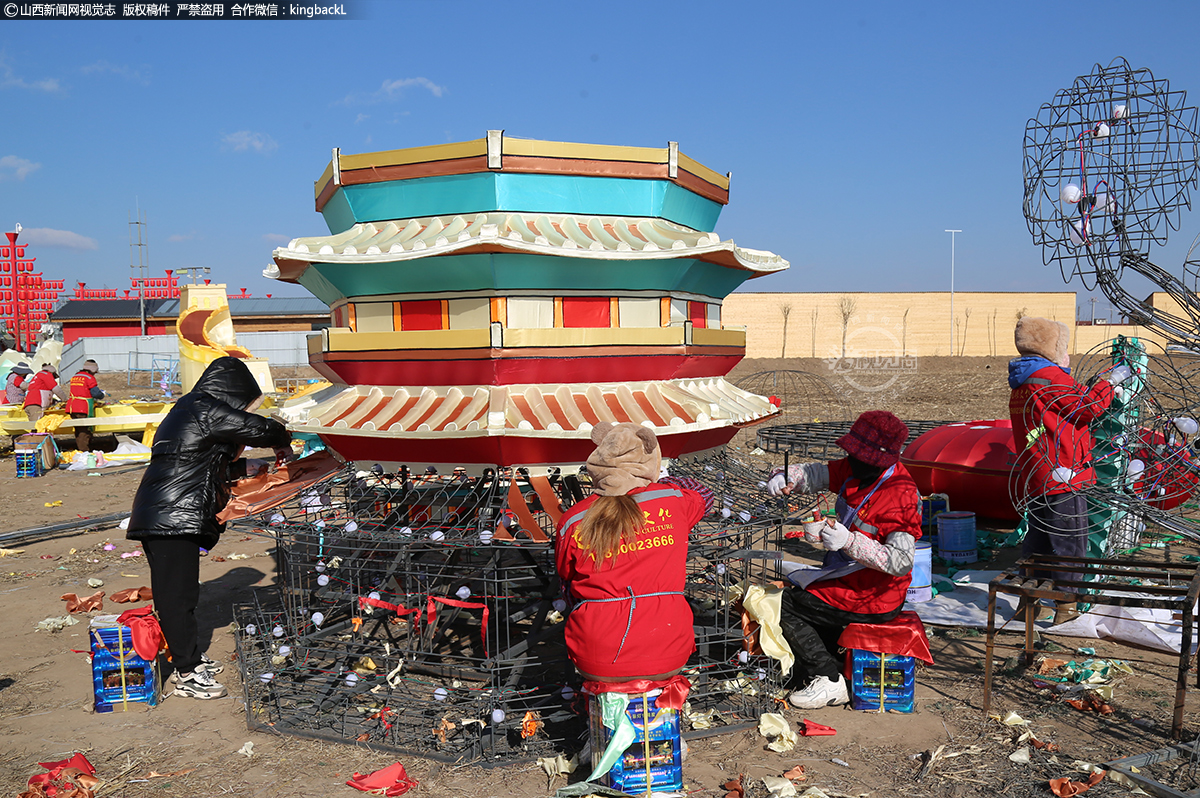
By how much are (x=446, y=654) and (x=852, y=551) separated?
2.59 meters

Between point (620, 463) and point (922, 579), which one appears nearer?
point (620, 463)

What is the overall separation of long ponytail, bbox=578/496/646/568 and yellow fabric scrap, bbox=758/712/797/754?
1.68m

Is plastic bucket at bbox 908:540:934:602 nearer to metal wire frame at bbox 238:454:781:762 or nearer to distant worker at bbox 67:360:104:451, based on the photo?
metal wire frame at bbox 238:454:781:762

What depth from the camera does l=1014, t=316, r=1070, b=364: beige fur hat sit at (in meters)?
7.35

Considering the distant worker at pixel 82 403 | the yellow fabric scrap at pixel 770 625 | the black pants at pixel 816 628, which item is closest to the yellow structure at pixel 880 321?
the distant worker at pixel 82 403

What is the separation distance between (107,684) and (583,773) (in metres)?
3.33

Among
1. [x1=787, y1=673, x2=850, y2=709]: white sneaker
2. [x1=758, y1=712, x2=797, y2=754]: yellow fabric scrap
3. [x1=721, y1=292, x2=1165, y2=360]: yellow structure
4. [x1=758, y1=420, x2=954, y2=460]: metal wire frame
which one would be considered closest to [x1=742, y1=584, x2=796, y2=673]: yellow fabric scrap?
[x1=787, y1=673, x2=850, y2=709]: white sneaker

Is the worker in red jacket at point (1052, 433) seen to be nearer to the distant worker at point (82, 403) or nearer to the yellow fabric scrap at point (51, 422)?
the distant worker at point (82, 403)

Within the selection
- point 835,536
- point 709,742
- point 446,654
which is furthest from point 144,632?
point 835,536

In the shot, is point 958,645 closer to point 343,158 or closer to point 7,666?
point 343,158

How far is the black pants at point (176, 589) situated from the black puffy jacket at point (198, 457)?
0.34ft

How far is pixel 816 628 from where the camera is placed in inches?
208

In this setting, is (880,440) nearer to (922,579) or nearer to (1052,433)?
(1052,433)

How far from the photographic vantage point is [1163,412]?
425cm
